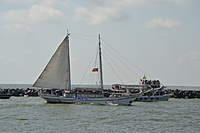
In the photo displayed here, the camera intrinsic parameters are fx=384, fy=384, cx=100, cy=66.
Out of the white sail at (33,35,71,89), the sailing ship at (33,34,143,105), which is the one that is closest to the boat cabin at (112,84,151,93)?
the sailing ship at (33,34,143,105)

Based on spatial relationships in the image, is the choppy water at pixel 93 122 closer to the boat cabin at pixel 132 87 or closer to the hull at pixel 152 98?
the hull at pixel 152 98

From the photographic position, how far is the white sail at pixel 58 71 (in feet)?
213

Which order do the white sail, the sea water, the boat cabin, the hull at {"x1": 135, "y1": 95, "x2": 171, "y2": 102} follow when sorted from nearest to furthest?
1. the sea water
2. the white sail
3. the hull at {"x1": 135, "y1": 95, "x2": 171, "y2": 102}
4. the boat cabin

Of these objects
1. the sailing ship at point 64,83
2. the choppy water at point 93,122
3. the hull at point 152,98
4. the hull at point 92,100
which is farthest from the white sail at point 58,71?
the hull at point 152,98

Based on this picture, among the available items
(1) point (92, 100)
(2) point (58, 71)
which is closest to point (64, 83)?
(2) point (58, 71)

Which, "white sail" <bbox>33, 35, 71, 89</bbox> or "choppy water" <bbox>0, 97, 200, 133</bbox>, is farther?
"white sail" <bbox>33, 35, 71, 89</bbox>

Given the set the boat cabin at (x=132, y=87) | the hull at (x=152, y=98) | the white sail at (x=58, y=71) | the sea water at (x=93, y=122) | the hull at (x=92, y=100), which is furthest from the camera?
the boat cabin at (x=132, y=87)

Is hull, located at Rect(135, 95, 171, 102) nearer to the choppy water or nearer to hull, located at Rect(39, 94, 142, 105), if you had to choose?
hull, located at Rect(39, 94, 142, 105)

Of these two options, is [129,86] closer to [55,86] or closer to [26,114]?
[55,86]

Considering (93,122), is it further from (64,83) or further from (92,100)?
(64,83)

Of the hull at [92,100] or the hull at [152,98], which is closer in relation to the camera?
the hull at [92,100]

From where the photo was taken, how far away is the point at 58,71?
65.4 metres

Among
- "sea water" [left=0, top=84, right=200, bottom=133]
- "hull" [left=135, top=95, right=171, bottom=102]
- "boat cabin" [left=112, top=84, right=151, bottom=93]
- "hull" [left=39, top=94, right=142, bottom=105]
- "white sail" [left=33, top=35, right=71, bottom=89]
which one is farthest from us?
"boat cabin" [left=112, top=84, right=151, bottom=93]

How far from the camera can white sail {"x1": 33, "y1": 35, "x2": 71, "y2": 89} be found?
64812 millimetres
